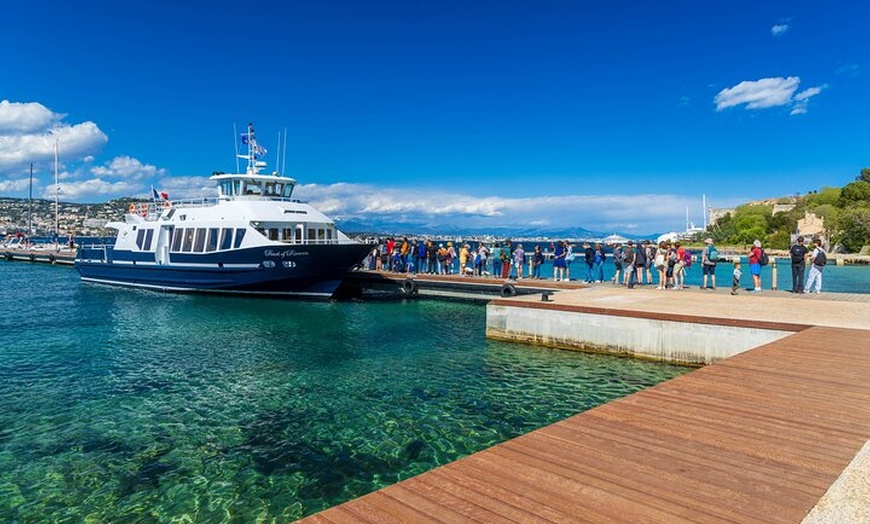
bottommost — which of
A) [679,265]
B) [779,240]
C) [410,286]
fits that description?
[410,286]

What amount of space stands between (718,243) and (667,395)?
125 metres

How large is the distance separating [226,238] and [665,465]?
928 inches

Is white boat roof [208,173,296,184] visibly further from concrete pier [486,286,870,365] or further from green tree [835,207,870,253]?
green tree [835,207,870,253]

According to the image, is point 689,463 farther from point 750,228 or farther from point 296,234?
point 750,228

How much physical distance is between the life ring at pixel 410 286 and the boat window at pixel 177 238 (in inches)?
451

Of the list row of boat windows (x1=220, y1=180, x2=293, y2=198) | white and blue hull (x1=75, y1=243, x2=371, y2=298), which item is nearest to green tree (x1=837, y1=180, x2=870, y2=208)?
white and blue hull (x1=75, y1=243, x2=371, y2=298)

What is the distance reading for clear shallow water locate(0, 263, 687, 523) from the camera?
20.7ft

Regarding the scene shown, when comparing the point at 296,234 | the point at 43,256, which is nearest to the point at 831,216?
the point at 296,234

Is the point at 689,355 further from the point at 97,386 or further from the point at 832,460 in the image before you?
the point at 97,386

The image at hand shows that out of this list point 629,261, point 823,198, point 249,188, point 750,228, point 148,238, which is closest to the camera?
point 629,261

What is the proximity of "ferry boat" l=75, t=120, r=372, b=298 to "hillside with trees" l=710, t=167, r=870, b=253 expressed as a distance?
74549mm

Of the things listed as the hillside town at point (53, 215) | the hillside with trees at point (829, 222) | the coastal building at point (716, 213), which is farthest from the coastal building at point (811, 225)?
the hillside town at point (53, 215)

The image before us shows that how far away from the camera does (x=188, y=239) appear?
2625 centimetres

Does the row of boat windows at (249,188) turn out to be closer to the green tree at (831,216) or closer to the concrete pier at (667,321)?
the concrete pier at (667,321)
